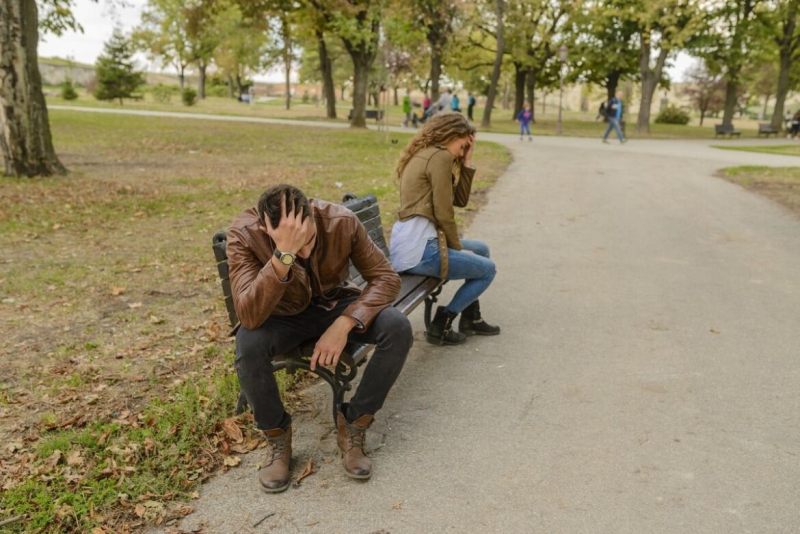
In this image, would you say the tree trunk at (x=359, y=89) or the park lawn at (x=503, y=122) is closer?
the tree trunk at (x=359, y=89)

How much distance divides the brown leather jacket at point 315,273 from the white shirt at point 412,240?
40.8 inches

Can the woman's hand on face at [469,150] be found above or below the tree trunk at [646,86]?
below

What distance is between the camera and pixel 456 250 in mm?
4551

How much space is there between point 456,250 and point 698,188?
9.00m

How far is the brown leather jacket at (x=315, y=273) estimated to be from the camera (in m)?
2.87

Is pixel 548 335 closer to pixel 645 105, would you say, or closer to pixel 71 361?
pixel 71 361

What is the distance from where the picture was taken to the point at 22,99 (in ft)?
34.3

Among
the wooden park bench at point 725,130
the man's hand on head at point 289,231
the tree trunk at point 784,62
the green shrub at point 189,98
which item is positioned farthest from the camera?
the green shrub at point 189,98

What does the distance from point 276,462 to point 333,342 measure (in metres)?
0.60

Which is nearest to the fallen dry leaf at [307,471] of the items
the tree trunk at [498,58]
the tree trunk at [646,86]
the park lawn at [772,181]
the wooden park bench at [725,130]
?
the park lawn at [772,181]

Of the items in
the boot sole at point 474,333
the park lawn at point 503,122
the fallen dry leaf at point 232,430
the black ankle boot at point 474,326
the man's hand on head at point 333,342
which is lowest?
the fallen dry leaf at point 232,430

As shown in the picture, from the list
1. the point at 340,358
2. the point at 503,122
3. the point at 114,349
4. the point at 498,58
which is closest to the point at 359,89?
the point at 498,58

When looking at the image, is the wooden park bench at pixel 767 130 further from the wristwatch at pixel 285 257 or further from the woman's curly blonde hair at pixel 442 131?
the wristwatch at pixel 285 257

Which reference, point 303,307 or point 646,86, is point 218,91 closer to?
point 646,86
